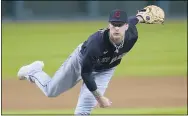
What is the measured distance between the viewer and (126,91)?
953 cm

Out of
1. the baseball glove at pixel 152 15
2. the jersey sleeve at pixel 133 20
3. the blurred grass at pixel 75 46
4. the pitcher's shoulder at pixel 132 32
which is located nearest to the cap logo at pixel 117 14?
the pitcher's shoulder at pixel 132 32

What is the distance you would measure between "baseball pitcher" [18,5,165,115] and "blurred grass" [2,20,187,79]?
5.34 m

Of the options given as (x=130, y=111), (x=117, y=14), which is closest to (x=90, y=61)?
(x=117, y=14)

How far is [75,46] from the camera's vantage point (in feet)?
52.0

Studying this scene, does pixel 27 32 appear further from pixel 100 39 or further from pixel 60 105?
pixel 100 39

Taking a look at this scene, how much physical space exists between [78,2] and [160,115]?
15.9 meters

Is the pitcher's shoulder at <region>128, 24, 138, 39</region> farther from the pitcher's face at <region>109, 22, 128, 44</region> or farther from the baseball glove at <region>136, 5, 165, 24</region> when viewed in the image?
the baseball glove at <region>136, 5, 165, 24</region>

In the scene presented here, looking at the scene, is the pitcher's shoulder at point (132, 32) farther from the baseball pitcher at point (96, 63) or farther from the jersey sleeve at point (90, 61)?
the jersey sleeve at point (90, 61)

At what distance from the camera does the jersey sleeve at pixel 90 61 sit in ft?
16.8

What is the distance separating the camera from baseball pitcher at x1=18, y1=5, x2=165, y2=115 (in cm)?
512

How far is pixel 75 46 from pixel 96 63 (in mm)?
10542

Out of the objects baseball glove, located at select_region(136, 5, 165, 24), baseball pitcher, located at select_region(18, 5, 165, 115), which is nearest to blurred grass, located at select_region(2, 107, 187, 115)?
baseball pitcher, located at select_region(18, 5, 165, 115)

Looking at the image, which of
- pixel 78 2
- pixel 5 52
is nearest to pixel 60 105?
pixel 5 52

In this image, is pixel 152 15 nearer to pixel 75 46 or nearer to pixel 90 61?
pixel 90 61
